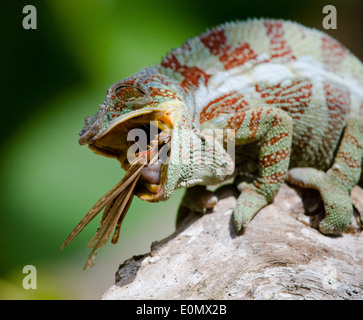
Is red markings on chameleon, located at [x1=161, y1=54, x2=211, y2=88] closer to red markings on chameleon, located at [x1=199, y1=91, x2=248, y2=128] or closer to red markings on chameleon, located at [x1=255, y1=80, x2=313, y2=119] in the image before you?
red markings on chameleon, located at [x1=199, y1=91, x2=248, y2=128]

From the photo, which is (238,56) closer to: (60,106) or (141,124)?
(141,124)

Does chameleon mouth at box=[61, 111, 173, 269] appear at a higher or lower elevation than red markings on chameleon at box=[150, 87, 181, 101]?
lower

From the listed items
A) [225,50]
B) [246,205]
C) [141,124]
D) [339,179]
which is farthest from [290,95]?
[141,124]

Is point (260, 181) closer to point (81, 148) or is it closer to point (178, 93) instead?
point (178, 93)

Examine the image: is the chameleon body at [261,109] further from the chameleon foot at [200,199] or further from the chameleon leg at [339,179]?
the chameleon foot at [200,199]

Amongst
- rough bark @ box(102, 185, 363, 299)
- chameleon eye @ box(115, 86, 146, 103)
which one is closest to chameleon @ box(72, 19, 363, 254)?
chameleon eye @ box(115, 86, 146, 103)

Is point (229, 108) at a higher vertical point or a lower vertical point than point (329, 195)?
higher

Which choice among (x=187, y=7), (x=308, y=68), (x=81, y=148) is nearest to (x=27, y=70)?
(x=81, y=148)

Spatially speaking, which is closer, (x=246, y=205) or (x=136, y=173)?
(x=136, y=173)
